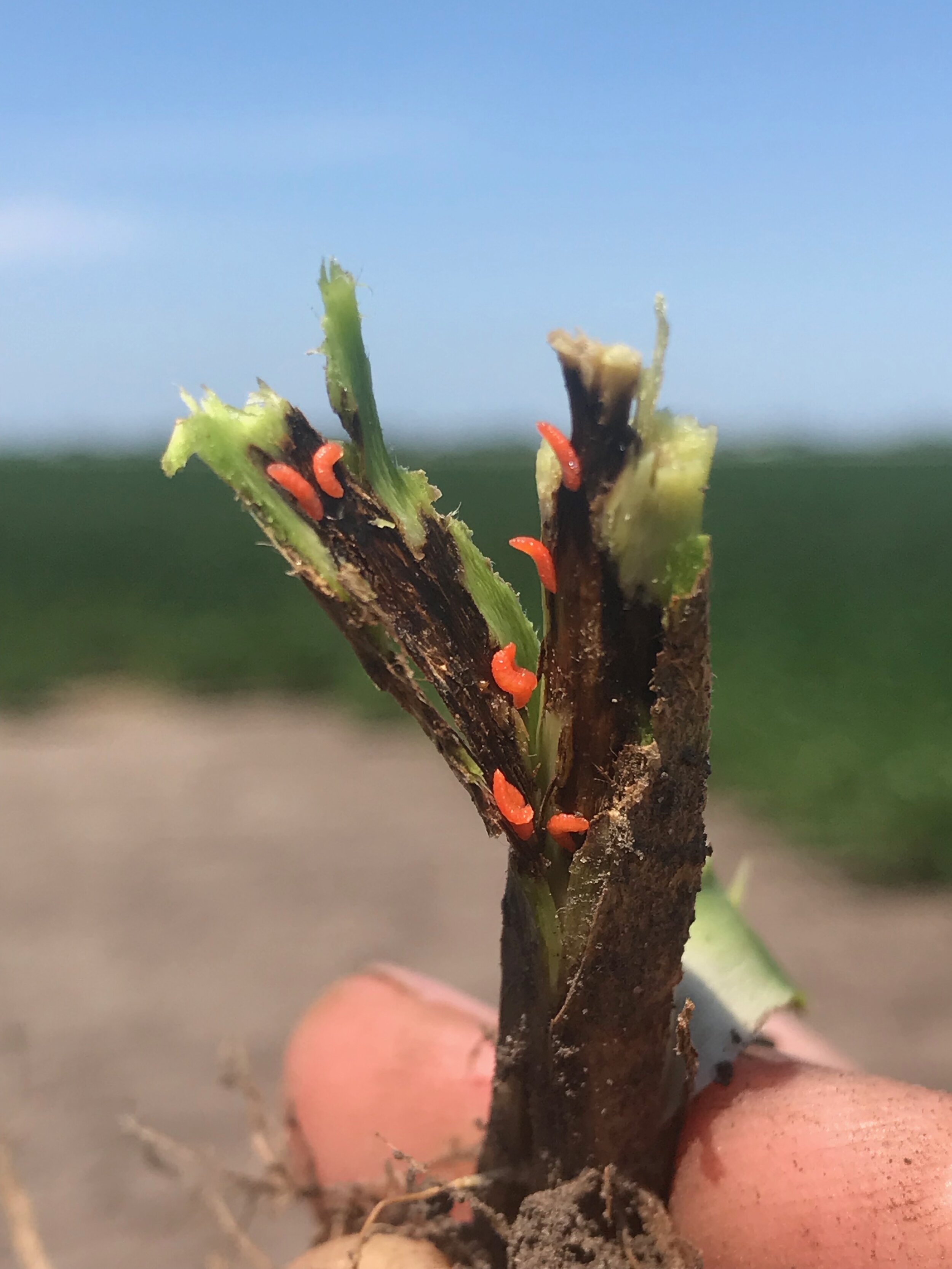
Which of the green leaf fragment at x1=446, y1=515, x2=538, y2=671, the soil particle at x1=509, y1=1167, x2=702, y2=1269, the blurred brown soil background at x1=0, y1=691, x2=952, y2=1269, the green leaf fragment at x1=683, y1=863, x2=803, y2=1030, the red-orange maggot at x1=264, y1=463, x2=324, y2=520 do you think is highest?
the red-orange maggot at x1=264, y1=463, x2=324, y2=520

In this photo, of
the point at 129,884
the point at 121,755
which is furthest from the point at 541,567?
the point at 121,755

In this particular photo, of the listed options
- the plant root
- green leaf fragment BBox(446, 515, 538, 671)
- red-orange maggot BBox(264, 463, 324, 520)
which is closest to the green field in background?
green leaf fragment BBox(446, 515, 538, 671)

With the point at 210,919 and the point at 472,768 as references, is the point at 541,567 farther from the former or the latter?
the point at 210,919

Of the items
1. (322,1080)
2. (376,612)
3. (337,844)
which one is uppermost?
(376,612)

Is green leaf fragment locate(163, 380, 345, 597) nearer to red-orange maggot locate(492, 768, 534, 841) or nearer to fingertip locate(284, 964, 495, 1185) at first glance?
red-orange maggot locate(492, 768, 534, 841)

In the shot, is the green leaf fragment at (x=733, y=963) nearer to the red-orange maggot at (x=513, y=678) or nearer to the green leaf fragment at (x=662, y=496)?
the red-orange maggot at (x=513, y=678)

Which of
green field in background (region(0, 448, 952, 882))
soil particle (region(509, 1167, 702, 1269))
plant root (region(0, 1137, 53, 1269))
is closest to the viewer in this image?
soil particle (region(509, 1167, 702, 1269))

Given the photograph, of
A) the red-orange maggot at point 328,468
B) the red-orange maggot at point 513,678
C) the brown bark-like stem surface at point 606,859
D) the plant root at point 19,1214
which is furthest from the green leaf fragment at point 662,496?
the plant root at point 19,1214
